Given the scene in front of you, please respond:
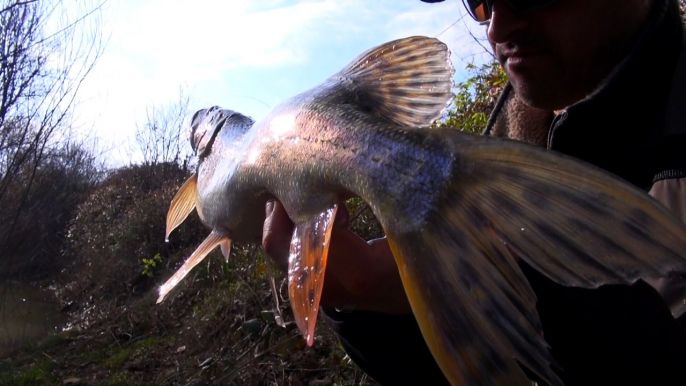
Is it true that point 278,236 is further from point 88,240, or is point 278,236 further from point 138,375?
point 88,240

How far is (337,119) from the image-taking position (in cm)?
139

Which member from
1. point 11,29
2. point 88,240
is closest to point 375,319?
point 11,29

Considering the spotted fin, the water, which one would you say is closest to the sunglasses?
the spotted fin

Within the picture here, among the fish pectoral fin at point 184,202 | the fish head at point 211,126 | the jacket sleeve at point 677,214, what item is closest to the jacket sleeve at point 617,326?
the jacket sleeve at point 677,214

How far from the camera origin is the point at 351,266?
160 cm

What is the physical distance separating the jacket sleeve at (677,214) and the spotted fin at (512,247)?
0.79 m

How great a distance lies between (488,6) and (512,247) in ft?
4.65

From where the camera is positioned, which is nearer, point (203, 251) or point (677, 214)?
point (677, 214)

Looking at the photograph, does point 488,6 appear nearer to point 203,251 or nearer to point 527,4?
point 527,4

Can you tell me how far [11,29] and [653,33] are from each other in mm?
10925

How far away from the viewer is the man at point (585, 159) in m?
1.37

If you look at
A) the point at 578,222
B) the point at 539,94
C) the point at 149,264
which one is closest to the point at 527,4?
the point at 539,94

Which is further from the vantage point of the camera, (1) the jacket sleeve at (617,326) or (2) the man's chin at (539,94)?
(2) the man's chin at (539,94)

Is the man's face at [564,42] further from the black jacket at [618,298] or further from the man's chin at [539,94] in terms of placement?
the black jacket at [618,298]
